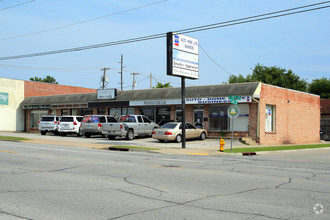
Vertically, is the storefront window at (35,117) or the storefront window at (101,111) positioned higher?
the storefront window at (101,111)

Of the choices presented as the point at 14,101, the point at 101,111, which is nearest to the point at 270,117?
the point at 101,111

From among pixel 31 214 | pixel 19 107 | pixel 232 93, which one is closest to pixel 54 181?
pixel 31 214

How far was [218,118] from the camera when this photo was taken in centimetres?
2994

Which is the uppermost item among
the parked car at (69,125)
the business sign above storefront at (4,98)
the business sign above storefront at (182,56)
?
the business sign above storefront at (182,56)

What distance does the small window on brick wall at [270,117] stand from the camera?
1172 inches

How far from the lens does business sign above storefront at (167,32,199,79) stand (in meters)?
22.3

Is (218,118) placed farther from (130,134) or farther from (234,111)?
(234,111)

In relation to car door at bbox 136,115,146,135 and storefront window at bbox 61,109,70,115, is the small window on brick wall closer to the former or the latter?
car door at bbox 136,115,146,135

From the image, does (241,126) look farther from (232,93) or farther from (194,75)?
(194,75)

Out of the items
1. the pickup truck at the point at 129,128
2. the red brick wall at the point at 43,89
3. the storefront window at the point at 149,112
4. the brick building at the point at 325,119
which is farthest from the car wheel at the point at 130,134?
the brick building at the point at 325,119

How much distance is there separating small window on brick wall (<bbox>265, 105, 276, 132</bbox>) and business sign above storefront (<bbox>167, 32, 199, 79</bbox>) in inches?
341

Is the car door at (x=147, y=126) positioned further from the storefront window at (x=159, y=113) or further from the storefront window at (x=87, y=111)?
the storefront window at (x=87, y=111)

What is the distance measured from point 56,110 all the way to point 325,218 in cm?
3872

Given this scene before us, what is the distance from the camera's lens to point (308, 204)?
6949 millimetres
